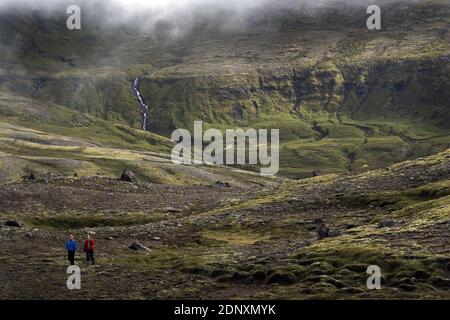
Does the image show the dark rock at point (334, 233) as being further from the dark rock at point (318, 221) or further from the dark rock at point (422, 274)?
Answer: the dark rock at point (422, 274)

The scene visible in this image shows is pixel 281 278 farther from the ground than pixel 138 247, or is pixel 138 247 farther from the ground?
pixel 138 247

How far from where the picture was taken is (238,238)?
258 feet

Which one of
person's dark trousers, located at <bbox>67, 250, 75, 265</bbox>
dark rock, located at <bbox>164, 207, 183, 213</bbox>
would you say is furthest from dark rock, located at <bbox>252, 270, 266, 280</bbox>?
dark rock, located at <bbox>164, 207, 183, 213</bbox>

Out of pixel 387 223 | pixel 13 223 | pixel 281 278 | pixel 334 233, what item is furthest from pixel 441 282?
pixel 13 223

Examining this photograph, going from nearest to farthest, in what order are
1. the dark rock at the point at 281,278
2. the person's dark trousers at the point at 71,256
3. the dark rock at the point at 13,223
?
the dark rock at the point at 281,278, the person's dark trousers at the point at 71,256, the dark rock at the point at 13,223

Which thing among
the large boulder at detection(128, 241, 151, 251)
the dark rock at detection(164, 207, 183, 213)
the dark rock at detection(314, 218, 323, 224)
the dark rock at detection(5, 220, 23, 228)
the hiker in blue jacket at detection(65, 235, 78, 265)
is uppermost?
the dark rock at detection(164, 207, 183, 213)

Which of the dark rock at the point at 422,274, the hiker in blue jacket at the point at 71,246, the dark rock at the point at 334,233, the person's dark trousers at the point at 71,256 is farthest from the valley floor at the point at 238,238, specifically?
the hiker in blue jacket at the point at 71,246

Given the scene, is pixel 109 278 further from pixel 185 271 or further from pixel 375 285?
pixel 375 285

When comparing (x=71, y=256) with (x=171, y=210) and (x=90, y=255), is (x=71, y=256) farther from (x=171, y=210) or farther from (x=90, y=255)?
(x=171, y=210)

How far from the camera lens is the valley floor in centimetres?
→ 4769

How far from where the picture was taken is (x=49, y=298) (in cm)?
4522

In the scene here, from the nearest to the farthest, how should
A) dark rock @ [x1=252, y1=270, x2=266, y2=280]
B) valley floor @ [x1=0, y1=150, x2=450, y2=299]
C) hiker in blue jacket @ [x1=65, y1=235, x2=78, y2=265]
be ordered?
valley floor @ [x1=0, y1=150, x2=450, y2=299]
dark rock @ [x1=252, y1=270, x2=266, y2=280]
hiker in blue jacket @ [x1=65, y1=235, x2=78, y2=265]

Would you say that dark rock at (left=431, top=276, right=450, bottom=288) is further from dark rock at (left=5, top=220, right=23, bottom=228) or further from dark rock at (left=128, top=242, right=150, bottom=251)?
dark rock at (left=5, top=220, right=23, bottom=228)

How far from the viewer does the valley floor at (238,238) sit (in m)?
47.7
